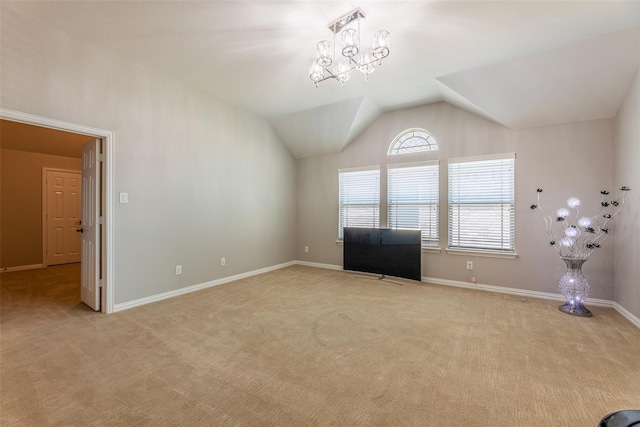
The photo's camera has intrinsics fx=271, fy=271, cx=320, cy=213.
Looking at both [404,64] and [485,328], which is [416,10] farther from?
[485,328]

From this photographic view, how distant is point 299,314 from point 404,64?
3.26m

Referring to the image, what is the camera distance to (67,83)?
287 centimetres

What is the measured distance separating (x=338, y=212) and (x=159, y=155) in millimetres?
3307

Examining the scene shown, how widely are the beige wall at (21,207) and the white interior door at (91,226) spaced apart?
3.61 meters

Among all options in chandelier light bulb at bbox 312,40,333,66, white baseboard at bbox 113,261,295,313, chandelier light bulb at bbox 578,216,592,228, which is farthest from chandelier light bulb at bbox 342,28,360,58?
white baseboard at bbox 113,261,295,313

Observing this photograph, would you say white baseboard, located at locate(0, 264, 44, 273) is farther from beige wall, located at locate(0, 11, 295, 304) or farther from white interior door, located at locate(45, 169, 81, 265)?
beige wall, located at locate(0, 11, 295, 304)

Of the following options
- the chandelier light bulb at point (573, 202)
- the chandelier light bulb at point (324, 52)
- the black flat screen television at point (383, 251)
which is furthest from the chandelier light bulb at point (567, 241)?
the chandelier light bulb at point (324, 52)

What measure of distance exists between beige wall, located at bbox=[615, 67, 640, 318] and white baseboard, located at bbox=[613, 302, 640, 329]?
37 millimetres

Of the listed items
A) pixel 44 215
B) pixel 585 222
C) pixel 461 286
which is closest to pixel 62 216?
pixel 44 215

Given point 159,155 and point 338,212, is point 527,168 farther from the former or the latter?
point 159,155

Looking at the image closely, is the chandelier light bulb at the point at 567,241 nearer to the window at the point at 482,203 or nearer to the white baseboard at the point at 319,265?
the window at the point at 482,203

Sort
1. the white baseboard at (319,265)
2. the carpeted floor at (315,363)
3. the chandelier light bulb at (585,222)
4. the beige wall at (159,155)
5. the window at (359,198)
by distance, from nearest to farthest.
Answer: the carpeted floor at (315,363), the beige wall at (159,155), the chandelier light bulb at (585,222), the window at (359,198), the white baseboard at (319,265)

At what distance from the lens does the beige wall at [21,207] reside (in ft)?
17.6

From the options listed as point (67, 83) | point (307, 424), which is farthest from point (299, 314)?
point (67, 83)
